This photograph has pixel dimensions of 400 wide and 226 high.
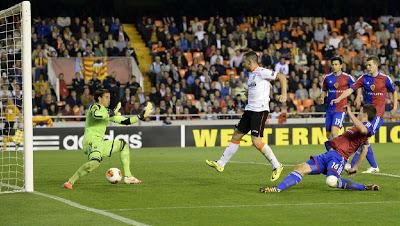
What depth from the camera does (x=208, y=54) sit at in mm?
34688

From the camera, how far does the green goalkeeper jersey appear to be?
14.0 m

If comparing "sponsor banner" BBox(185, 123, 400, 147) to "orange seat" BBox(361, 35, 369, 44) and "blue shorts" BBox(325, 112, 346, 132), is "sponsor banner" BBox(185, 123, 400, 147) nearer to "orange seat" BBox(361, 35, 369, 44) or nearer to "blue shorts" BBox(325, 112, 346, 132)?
"orange seat" BBox(361, 35, 369, 44)

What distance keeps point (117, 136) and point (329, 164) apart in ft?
52.4

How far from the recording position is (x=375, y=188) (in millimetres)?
13078

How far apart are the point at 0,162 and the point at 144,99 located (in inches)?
427

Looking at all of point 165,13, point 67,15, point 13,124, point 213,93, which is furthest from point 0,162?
point 165,13

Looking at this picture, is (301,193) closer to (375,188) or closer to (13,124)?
(375,188)

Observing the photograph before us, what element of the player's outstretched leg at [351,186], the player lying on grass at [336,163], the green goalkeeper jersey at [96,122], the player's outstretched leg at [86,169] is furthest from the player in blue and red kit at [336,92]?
the player's outstretched leg at [86,169]

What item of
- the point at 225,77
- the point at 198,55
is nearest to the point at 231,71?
the point at 225,77

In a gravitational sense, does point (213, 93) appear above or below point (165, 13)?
below

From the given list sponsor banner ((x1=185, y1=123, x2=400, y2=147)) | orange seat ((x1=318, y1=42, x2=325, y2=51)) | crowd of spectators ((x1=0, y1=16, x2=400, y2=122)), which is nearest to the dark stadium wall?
crowd of spectators ((x1=0, y1=16, x2=400, y2=122))

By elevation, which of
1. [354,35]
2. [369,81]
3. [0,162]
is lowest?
[0,162]

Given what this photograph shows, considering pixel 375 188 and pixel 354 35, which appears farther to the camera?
pixel 354 35

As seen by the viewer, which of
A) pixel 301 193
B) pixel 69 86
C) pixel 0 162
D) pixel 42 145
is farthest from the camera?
pixel 69 86
